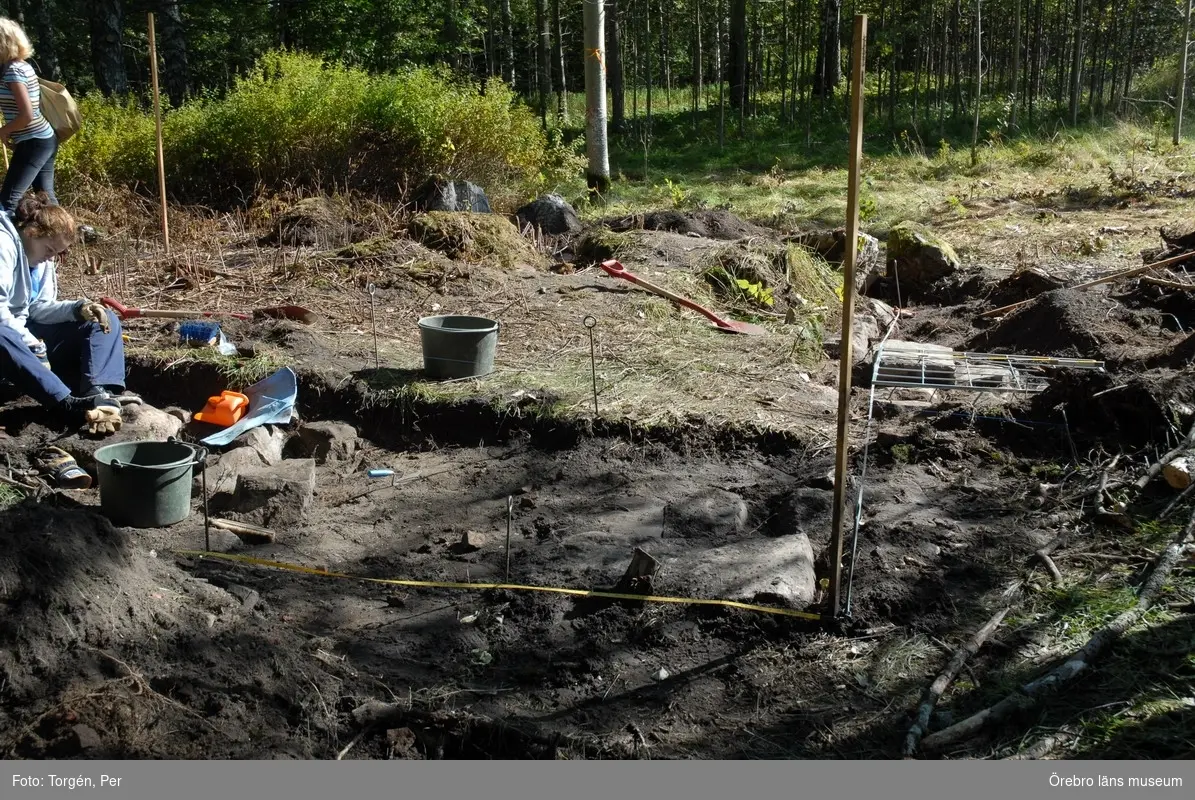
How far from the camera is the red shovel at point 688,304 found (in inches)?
301

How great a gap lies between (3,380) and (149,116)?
728cm

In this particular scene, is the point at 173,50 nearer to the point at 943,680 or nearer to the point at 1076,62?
the point at 1076,62

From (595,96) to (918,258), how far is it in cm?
508

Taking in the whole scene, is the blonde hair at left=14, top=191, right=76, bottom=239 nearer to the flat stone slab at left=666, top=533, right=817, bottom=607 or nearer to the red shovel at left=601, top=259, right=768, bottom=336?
the flat stone slab at left=666, top=533, right=817, bottom=607

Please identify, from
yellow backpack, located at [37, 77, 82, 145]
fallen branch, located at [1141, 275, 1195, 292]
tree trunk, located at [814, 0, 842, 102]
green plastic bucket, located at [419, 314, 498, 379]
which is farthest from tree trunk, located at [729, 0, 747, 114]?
green plastic bucket, located at [419, 314, 498, 379]

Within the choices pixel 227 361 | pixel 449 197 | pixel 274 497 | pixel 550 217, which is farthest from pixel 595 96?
pixel 274 497

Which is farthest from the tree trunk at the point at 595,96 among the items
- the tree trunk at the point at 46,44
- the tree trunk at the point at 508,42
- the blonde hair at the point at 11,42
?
the tree trunk at the point at 46,44

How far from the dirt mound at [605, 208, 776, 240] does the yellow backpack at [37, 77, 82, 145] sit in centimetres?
503

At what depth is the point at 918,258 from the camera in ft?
31.9

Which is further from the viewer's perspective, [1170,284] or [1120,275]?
[1120,275]

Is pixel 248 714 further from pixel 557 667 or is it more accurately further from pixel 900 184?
pixel 900 184

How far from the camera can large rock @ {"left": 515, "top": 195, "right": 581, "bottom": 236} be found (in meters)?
10.7

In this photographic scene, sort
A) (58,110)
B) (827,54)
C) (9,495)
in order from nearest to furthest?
(9,495)
(58,110)
(827,54)

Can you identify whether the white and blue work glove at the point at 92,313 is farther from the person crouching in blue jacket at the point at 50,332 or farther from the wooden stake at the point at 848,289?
the wooden stake at the point at 848,289
